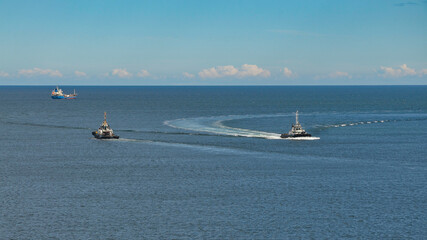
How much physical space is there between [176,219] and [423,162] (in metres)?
75.8

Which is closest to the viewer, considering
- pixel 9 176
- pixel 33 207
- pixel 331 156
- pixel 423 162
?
pixel 33 207

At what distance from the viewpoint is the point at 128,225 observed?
8581cm

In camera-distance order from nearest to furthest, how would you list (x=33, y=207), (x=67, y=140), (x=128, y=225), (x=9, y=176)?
(x=128, y=225) < (x=33, y=207) < (x=9, y=176) < (x=67, y=140)

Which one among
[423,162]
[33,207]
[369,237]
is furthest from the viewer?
[423,162]

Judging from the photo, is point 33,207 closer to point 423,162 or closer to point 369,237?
point 369,237

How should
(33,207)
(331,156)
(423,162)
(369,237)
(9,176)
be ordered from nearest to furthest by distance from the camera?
(369,237) → (33,207) → (9,176) → (423,162) → (331,156)

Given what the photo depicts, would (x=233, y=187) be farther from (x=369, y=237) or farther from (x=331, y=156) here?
(x=331, y=156)

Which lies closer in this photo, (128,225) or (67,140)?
(128,225)

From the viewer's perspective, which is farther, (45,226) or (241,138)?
(241,138)

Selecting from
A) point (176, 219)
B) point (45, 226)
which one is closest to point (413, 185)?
point (176, 219)

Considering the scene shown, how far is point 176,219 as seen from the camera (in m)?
88.8

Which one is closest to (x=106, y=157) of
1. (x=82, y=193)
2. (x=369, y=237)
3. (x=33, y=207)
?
(x=82, y=193)

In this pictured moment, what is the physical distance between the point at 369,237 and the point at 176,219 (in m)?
28.8

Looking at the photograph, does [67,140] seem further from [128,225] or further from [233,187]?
[128,225]
